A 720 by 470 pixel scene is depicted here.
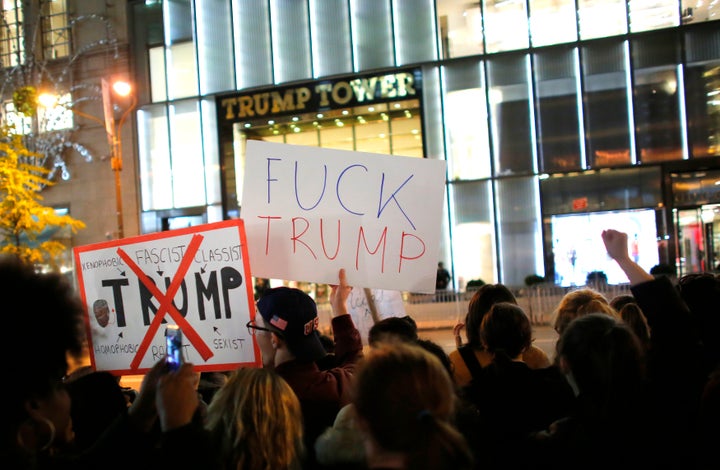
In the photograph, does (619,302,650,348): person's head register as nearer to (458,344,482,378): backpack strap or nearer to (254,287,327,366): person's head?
Answer: (458,344,482,378): backpack strap

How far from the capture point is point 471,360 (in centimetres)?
376

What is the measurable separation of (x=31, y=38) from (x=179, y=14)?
247 inches

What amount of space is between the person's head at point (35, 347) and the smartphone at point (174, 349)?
1.40 feet

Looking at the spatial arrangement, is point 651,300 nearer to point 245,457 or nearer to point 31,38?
point 245,457

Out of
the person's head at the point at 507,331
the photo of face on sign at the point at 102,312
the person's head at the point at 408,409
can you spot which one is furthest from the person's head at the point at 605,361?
the photo of face on sign at the point at 102,312

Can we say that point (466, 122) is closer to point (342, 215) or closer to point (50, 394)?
point (342, 215)

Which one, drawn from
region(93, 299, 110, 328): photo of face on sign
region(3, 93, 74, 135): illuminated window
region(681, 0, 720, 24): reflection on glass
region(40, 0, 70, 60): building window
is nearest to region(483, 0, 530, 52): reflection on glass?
region(681, 0, 720, 24): reflection on glass

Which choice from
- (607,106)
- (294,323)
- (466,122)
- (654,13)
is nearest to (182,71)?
(466,122)

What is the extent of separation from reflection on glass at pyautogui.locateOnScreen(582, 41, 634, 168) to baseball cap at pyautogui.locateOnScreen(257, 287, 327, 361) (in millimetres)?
17964

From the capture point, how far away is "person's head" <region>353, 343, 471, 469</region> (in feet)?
5.76

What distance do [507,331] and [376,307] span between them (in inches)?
72.5

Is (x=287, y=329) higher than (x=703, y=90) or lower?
lower

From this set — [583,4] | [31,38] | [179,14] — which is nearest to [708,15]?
[583,4]

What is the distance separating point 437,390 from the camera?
6.22 feet
